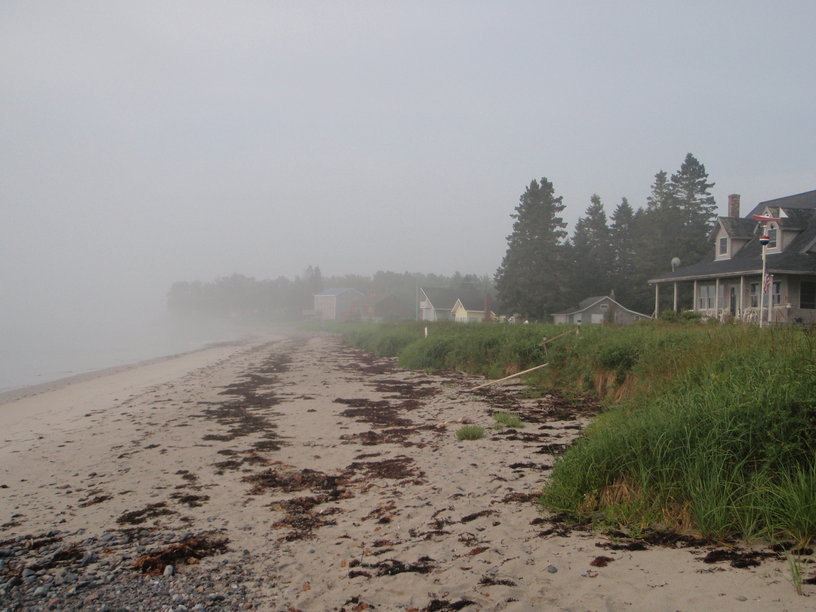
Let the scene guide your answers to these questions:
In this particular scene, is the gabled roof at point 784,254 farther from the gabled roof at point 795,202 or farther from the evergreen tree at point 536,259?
the evergreen tree at point 536,259

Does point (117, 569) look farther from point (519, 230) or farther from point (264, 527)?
point (519, 230)

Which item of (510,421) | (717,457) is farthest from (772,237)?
Result: (717,457)

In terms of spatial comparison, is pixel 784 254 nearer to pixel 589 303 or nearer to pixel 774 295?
pixel 774 295

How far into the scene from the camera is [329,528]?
527cm

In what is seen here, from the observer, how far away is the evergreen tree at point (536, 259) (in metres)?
44.6

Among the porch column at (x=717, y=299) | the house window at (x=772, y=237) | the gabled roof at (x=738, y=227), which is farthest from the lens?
the gabled roof at (x=738, y=227)

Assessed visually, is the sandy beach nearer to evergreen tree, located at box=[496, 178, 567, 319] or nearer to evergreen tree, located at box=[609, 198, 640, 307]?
evergreen tree, located at box=[496, 178, 567, 319]

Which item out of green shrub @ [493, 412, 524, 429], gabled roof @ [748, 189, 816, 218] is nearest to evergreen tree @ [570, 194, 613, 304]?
gabled roof @ [748, 189, 816, 218]

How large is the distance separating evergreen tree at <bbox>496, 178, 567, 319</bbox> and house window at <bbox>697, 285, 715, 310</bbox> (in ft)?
52.8

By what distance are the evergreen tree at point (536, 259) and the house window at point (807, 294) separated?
22376mm

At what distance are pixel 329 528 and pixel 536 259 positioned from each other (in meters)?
41.6

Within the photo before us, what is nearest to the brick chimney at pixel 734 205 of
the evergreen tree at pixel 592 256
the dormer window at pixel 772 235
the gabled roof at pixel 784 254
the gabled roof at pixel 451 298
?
the gabled roof at pixel 784 254

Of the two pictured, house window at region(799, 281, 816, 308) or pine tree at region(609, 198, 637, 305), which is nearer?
house window at region(799, 281, 816, 308)

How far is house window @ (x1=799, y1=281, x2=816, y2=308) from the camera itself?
22219 mm
